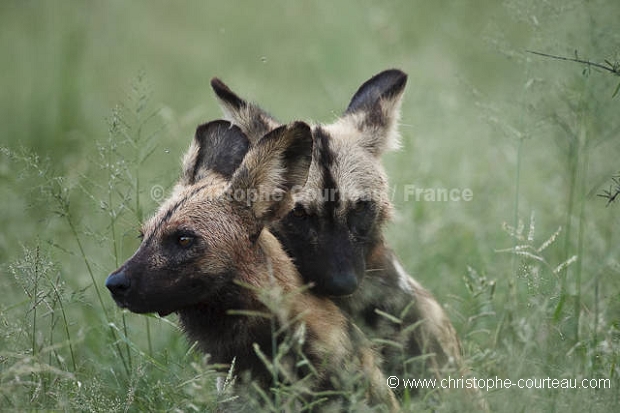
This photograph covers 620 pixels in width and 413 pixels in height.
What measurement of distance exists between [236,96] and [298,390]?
2.09m

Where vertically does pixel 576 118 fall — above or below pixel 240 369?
above

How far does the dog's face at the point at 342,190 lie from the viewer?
4.33 meters

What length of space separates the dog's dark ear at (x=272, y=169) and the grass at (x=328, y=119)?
843mm

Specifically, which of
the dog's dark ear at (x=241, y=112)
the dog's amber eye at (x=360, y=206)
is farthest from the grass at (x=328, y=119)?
the dog's amber eye at (x=360, y=206)

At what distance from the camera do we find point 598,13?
194 inches

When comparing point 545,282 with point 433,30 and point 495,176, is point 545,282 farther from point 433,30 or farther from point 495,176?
point 433,30

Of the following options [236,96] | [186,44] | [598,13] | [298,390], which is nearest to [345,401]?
[298,390]

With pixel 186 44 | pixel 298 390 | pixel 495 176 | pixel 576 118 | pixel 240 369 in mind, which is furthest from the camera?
pixel 186 44
